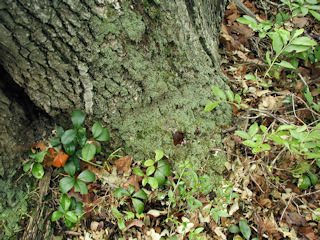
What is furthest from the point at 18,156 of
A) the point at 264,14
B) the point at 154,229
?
the point at 264,14

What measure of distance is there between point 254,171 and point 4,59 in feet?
6.48

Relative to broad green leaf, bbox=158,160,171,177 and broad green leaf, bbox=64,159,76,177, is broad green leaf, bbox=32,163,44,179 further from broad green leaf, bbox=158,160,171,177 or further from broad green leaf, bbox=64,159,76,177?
broad green leaf, bbox=158,160,171,177

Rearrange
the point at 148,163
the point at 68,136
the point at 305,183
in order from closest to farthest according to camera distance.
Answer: the point at 68,136 → the point at 148,163 → the point at 305,183

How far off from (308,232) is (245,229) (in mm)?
494

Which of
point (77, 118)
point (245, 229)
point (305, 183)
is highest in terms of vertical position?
point (77, 118)

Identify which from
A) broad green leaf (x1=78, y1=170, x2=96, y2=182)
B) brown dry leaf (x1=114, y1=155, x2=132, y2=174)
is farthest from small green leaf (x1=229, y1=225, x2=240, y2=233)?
broad green leaf (x1=78, y1=170, x2=96, y2=182)

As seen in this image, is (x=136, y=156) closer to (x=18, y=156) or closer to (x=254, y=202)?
(x=18, y=156)

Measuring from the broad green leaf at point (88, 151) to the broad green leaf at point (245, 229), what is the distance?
1199mm

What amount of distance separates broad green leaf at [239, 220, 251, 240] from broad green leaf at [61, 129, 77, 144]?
1.36m

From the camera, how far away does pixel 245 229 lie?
6.21 feet

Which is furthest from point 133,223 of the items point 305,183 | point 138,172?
point 305,183

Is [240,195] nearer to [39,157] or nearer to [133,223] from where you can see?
[133,223]

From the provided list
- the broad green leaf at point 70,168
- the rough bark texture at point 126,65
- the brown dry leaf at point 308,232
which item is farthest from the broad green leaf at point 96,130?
the brown dry leaf at point 308,232

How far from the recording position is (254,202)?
6.69 ft
